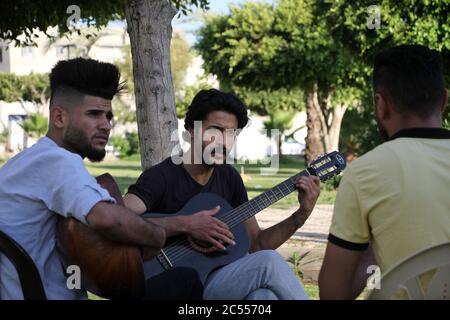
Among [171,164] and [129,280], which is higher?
[171,164]

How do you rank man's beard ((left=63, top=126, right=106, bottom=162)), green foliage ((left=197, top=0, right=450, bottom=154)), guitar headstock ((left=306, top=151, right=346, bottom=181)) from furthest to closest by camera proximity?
1. green foliage ((left=197, top=0, right=450, bottom=154))
2. guitar headstock ((left=306, top=151, right=346, bottom=181))
3. man's beard ((left=63, top=126, right=106, bottom=162))

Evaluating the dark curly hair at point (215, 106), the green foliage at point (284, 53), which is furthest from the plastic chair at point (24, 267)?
the green foliage at point (284, 53)

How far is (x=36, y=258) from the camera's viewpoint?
8.59 feet

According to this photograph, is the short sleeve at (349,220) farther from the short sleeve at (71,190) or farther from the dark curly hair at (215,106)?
the dark curly hair at (215,106)

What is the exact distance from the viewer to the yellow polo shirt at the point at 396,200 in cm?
230

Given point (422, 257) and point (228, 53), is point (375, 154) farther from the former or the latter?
point (228, 53)

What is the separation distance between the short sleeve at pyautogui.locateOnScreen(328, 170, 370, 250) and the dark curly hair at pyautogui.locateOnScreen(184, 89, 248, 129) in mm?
1612

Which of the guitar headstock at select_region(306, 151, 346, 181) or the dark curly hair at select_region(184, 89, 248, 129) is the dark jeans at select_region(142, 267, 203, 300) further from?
the dark curly hair at select_region(184, 89, 248, 129)

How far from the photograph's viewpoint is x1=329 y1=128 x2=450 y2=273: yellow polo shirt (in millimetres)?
2297

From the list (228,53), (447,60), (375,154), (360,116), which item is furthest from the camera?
(360,116)

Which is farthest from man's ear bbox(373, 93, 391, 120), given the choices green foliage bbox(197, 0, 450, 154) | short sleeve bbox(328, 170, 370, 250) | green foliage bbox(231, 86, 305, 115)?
green foliage bbox(231, 86, 305, 115)

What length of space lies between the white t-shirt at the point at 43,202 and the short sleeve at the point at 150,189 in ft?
3.35
